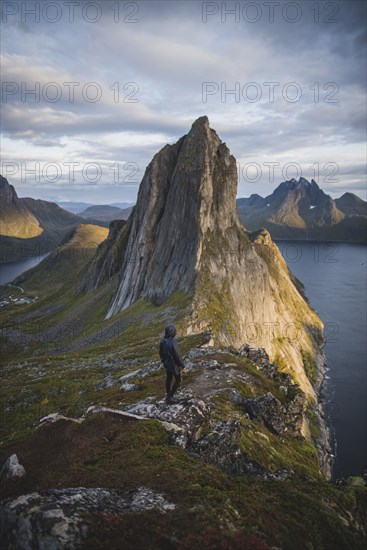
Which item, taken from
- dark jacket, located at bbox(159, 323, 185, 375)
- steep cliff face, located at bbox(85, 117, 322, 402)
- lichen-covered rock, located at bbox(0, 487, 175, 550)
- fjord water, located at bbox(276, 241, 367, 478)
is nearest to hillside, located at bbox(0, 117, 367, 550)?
lichen-covered rock, located at bbox(0, 487, 175, 550)

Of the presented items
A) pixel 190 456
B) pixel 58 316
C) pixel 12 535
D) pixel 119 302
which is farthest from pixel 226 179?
pixel 12 535

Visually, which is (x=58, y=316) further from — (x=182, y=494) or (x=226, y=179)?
(x=182, y=494)

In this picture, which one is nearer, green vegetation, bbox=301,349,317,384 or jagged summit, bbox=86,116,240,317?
jagged summit, bbox=86,116,240,317

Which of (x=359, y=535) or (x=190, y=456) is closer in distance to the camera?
(x=359, y=535)

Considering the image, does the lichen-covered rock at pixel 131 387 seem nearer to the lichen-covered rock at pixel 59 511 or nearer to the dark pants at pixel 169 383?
the dark pants at pixel 169 383

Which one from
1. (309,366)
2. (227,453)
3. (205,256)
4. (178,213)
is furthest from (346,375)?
(227,453)

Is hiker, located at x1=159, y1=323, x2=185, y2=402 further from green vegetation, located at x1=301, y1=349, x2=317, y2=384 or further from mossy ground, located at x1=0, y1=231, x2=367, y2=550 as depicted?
green vegetation, located at x1=301, y1=349, x2=317, y2=384

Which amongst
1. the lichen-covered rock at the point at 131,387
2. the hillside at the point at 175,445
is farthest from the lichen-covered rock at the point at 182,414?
the lichen-covered rock at the point at 131,387
